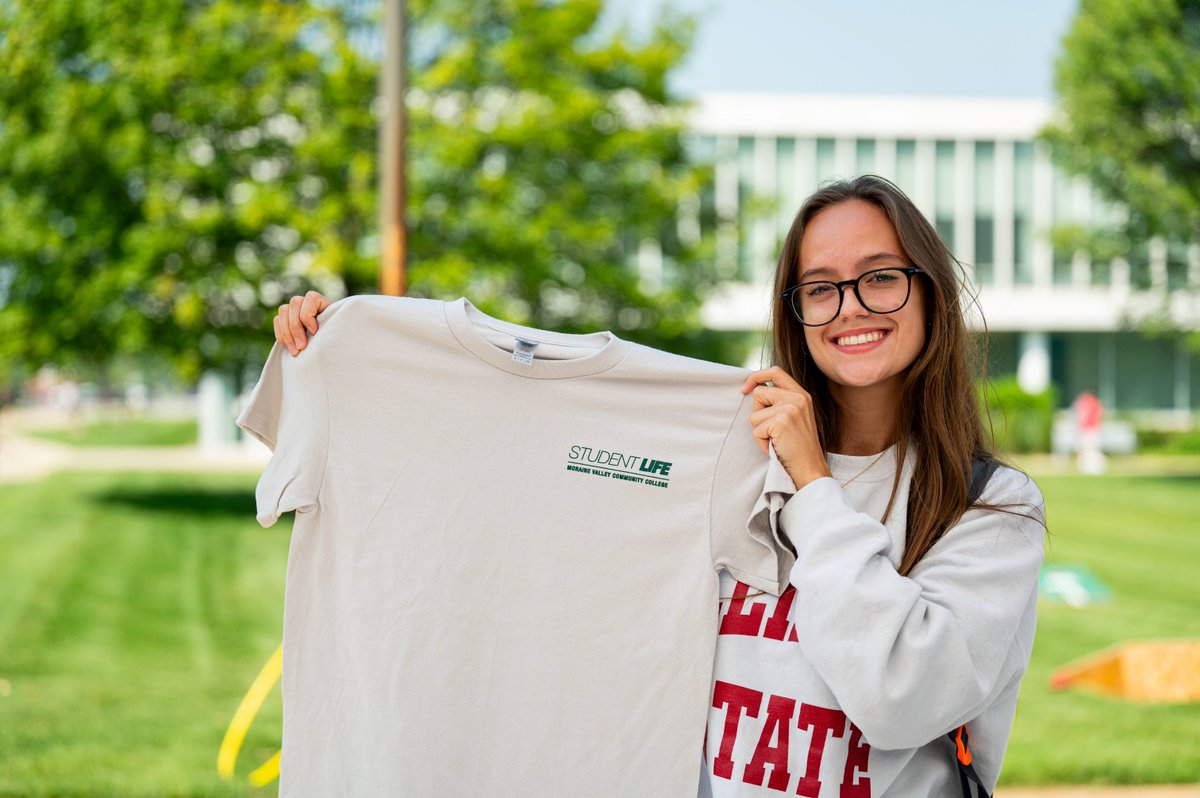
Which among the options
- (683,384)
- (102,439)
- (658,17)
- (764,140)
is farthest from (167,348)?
(102,439)

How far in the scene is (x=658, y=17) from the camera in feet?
58.8

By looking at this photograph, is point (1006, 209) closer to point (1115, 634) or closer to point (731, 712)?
point (1115, 634)

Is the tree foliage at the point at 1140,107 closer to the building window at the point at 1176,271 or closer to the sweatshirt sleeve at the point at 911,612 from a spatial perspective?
the building window at the point at 1176,271

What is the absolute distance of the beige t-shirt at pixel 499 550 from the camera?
2.53 meters

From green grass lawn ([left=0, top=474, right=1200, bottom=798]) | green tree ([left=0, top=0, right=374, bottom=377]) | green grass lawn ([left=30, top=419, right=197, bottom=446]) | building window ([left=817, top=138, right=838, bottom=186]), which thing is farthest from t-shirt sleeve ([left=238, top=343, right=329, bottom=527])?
green grass lawn ([left=30, top=419, right=197, bottom=446])

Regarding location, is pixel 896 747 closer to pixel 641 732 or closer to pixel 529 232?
pixel 641 732

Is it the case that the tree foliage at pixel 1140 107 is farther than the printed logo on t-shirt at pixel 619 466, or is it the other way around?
the tree foliage at pixel 1140 107

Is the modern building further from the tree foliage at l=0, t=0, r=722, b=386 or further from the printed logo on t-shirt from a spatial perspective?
the printed logo on t-shirt

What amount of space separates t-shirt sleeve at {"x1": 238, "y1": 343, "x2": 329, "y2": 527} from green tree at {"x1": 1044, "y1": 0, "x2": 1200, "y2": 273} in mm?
21584

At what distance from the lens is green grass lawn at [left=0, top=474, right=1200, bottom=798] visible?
6027 mm

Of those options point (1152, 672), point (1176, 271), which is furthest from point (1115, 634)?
Answer: point (1176, 271)

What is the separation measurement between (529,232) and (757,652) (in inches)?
546

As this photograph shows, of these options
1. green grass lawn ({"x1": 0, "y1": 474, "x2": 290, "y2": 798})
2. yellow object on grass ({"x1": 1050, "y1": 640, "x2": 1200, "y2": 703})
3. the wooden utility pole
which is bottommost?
green grass lawn ({"x1": 0, "y1": 474, "x2": 290, "y2": 798})

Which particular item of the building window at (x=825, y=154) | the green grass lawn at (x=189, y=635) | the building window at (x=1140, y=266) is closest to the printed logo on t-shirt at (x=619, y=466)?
the green grass lawn at (x=189, y=635)
